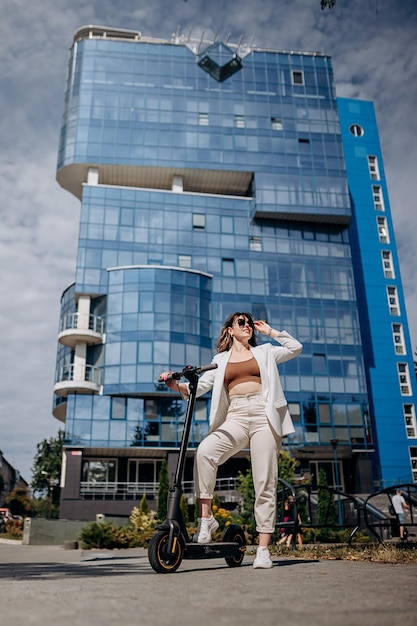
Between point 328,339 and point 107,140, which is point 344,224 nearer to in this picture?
point 328,339

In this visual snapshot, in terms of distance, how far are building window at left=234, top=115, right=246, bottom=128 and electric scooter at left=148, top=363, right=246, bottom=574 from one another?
47.4m

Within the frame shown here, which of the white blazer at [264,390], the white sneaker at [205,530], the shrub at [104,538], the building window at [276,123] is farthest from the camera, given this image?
the building window at [276,123]

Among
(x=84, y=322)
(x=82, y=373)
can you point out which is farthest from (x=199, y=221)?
(x=82, y=373)

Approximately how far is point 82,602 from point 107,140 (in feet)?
156

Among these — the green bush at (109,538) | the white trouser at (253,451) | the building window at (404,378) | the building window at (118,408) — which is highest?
the building window at (404,378)

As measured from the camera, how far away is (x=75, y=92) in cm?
4862

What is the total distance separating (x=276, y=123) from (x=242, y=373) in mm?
48178

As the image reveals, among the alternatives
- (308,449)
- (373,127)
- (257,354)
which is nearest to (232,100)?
(373,127)

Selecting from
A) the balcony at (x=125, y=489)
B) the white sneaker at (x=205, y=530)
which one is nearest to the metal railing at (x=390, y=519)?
the white sneaker at (x=205, y=530)

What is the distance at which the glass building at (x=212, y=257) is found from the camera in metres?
39.8

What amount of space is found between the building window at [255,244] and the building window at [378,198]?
46.0 ft

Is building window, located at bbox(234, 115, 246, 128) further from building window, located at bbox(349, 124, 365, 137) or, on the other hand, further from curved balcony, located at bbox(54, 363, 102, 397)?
curved balcony, located at bbox(54, 363, 102, 397)

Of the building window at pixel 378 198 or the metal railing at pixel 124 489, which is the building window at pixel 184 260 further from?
the building window at pixel 378 198

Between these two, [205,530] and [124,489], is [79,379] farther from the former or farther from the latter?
[205,530]
